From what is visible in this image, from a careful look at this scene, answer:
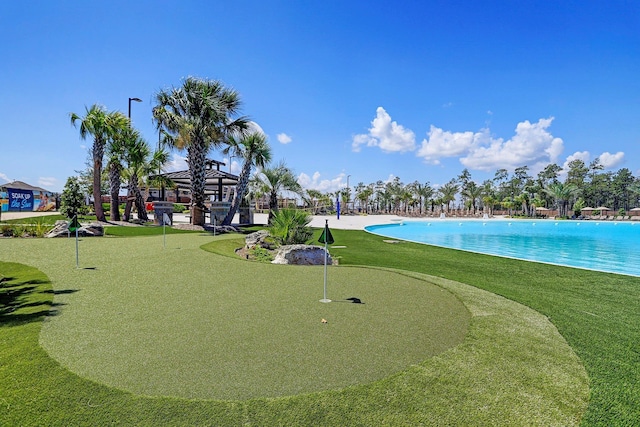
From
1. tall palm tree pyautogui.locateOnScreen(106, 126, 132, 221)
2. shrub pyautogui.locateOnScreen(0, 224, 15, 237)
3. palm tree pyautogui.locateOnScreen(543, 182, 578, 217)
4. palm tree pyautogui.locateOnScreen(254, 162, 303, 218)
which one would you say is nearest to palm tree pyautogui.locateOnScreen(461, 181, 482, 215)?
palm tree pyautogui.locateOnScreen(543, 182, 578, 217)

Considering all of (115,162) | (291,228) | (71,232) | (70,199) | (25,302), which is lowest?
(25,302)

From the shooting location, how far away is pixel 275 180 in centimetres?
2516

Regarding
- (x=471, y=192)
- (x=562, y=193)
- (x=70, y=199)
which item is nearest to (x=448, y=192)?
(x=471, y=192)

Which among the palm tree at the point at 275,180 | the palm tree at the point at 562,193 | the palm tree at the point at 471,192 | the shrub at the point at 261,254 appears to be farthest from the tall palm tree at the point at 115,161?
the palm tree at the point at 471,192

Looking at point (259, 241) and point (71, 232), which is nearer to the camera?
point (259, 241)

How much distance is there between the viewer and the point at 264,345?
3268mm

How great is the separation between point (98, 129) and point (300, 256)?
1442cm

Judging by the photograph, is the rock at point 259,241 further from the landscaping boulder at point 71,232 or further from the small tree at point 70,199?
the small tree at point 70,199

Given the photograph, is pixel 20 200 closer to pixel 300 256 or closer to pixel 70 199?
pixel 70 199

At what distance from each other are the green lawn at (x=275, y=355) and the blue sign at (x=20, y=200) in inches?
1084

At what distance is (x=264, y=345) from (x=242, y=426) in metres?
1.14

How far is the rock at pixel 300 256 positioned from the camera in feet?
A: 27.6

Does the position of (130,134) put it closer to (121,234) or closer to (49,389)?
(121,234)

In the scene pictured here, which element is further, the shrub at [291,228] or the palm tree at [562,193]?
the palm tree at [562,193]
